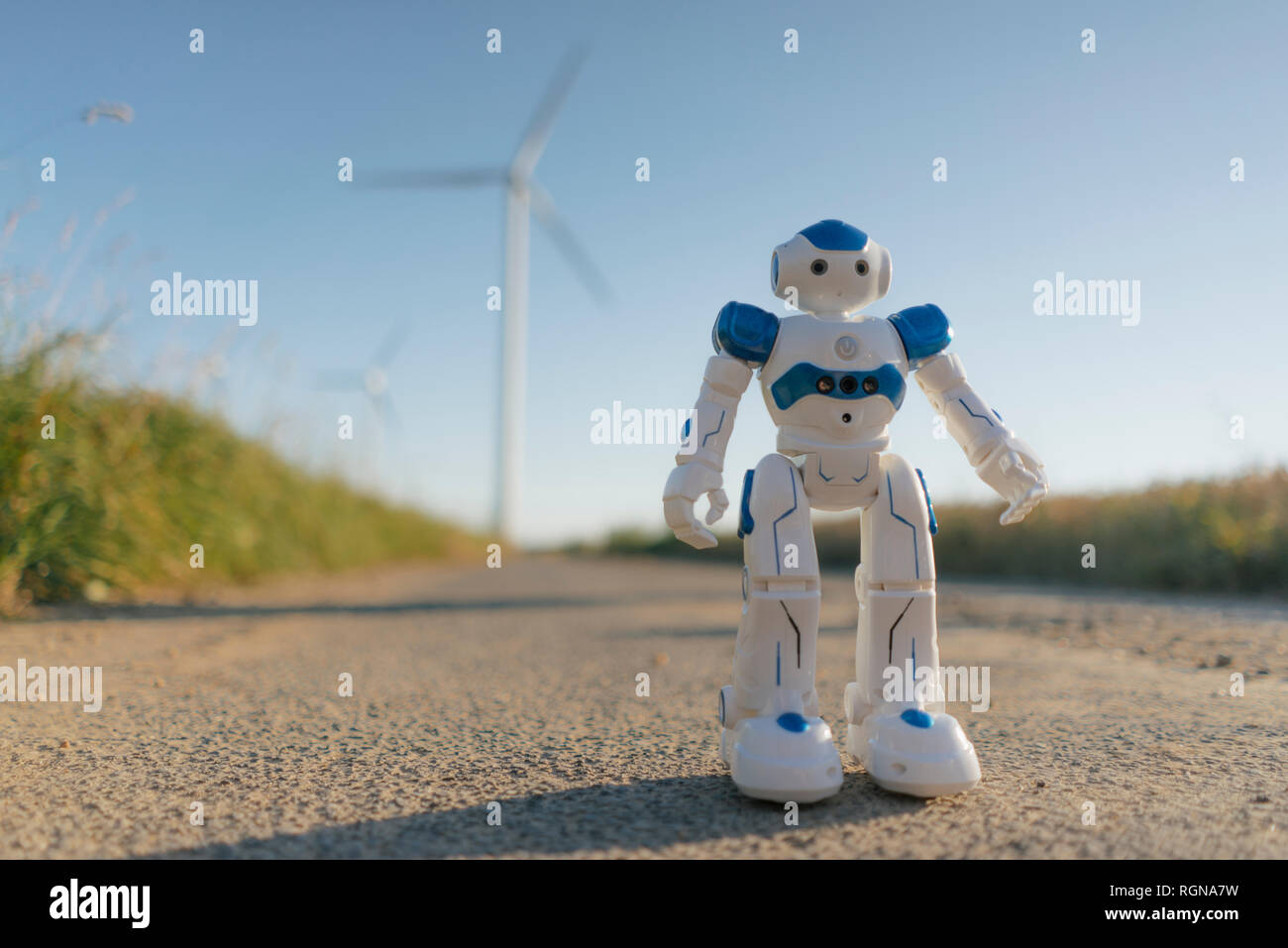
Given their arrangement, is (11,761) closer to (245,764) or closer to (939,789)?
(245,764)

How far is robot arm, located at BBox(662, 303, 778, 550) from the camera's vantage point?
7.40 ft

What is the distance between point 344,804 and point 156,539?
5.06m

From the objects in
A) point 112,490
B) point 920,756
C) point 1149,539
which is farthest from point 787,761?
point 1149,539

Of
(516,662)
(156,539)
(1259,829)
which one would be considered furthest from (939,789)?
(156,539)

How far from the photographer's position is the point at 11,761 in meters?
2.35

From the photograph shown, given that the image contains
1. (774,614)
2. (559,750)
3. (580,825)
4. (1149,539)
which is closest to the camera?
(580,825)

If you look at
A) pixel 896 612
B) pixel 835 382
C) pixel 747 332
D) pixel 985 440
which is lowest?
pixel 896 612

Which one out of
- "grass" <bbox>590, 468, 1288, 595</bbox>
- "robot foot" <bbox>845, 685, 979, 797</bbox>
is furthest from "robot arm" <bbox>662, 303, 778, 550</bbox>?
"grass" <bbox>590, 468, 1288, 595</bbox>

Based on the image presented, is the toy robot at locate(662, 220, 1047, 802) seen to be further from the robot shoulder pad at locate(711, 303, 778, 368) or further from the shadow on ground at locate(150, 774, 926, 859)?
the shadow on ground at locate(150, 774, 926, 859)

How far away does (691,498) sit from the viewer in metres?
2.25

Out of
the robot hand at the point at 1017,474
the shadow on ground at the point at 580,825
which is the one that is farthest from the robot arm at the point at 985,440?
the shadow on ground at the point at 580,825

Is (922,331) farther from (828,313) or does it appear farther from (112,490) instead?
(112,490)

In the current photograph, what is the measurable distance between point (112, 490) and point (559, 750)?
4474 millimetres

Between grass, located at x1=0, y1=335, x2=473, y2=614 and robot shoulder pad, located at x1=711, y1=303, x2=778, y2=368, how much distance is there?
4.37 m
